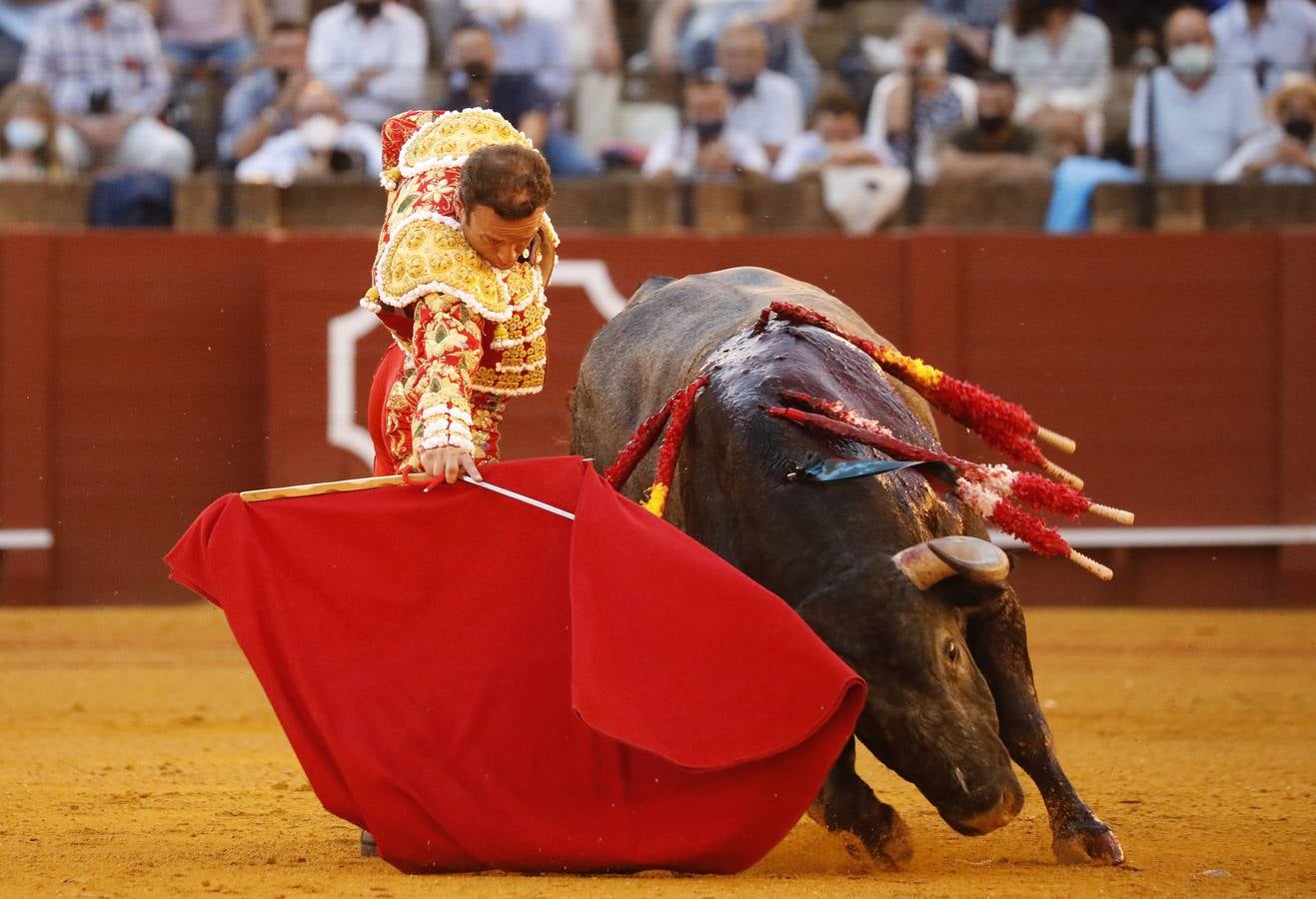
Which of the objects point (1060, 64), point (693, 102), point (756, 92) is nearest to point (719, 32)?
point (756, 92)

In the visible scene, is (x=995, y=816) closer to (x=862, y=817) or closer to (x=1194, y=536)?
(x=862, y=817)

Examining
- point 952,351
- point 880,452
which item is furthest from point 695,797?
point 952,351

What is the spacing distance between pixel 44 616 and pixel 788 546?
544 centimetres

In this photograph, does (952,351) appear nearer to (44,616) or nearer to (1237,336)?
(1237,336)

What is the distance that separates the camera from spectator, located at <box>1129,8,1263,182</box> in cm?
873

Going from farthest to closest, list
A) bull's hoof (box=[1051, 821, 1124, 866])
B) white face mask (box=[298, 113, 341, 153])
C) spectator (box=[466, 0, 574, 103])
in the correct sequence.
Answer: spectator (box=[466, 0, 574, 103]), white face mask (box=[298, 113, 341, 153]), bull's hoof (box=[1051, 821, 1124, 866])

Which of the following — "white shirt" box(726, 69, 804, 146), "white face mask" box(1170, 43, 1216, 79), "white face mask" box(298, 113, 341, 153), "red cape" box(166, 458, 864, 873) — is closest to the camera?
"red cape" box(166, 458, 864, 873)

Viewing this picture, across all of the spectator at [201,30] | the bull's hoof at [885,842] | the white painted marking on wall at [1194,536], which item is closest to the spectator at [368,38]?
the spectator at [201,30]

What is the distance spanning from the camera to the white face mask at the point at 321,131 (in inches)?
352

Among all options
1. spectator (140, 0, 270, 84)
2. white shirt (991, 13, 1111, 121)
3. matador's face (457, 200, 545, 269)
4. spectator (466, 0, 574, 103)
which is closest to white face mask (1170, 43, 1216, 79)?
white shirt (991, 13, 1111, 121)

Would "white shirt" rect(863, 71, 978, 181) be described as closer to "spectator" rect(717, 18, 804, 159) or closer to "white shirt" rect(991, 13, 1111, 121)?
"white shirt" rect(991, 13, 1111, 121)

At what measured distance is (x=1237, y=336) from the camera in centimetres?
860

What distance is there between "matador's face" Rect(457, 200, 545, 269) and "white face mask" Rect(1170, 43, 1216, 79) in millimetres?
5601

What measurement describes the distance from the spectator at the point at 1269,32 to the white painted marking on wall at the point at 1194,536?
239cm
